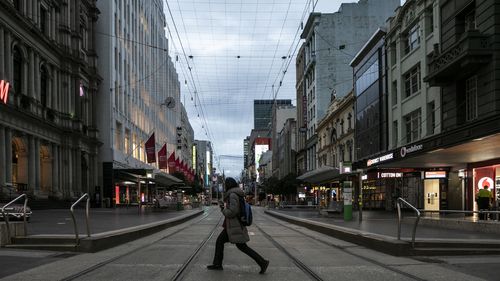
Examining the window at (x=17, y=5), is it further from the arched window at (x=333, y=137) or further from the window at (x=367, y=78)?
the arched window at (x=333, y=137)

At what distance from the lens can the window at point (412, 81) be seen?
37.2 m

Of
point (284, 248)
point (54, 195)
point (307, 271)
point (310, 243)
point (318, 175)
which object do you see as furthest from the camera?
point (54, 195)

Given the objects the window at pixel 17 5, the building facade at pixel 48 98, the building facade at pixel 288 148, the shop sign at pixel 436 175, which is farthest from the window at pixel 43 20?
the building facade at pixel 288 148

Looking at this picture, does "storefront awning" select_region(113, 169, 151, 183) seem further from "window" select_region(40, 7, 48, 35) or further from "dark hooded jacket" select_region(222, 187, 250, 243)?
"dark hooded jacket" select_region(222, 187, 250, 243)

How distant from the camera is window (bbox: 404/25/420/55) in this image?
121ft

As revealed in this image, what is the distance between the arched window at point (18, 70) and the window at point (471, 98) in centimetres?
2926

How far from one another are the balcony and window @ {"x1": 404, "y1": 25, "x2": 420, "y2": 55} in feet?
30.1

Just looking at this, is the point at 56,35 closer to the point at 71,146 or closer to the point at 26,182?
the point at 71,146

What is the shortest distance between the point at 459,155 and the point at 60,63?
35.5 m

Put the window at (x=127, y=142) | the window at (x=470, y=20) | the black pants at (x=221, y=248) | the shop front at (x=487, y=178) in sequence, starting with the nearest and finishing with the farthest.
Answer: the black pants at (x=221, y=248) → the shop front at (x=487, y=178) → the window at (x=470, y=20) → the window at (x=127, y=142)

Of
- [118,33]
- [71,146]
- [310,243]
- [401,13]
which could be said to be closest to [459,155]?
[310,243]

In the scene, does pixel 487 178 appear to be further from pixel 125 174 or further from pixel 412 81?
pixel 125 174

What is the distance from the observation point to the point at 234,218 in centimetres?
1019

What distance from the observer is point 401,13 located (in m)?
39.7
